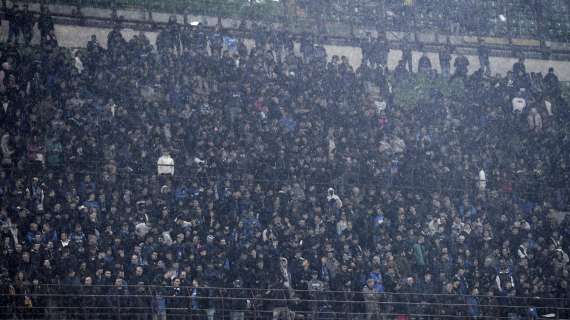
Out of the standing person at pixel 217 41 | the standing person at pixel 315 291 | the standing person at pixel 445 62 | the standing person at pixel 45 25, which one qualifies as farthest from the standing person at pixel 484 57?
the standing person at pixel 315 291

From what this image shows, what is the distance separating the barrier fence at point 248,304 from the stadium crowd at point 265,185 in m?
0.05

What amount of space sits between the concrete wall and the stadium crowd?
173 cm

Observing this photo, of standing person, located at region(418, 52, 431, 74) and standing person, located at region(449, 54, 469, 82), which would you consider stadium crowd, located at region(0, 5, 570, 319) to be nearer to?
standing person, located at region(449, 54, 469, 82)

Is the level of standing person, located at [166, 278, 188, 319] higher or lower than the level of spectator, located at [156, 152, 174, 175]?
lower

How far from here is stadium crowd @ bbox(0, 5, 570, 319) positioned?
2480cm

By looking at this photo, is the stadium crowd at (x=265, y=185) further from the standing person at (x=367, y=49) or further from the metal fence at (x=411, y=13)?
the metal fence at (x=411, y=13)

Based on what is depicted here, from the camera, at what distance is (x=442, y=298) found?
26.4 m

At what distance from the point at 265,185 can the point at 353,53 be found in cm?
1085

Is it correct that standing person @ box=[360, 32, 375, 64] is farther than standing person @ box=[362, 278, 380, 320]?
Yes

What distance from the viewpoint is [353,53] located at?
3822cm

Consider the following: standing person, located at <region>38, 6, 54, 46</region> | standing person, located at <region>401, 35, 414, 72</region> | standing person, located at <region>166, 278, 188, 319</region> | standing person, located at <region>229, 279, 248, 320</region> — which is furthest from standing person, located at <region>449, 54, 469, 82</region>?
standing person, located at <region>166, 278, 188, 319</region>

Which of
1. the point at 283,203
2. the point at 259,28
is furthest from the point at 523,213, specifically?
the point at 259,28

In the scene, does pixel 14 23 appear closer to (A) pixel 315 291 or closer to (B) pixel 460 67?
(A) pixel 315 291

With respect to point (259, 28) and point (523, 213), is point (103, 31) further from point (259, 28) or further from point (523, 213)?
point (523, 213)
